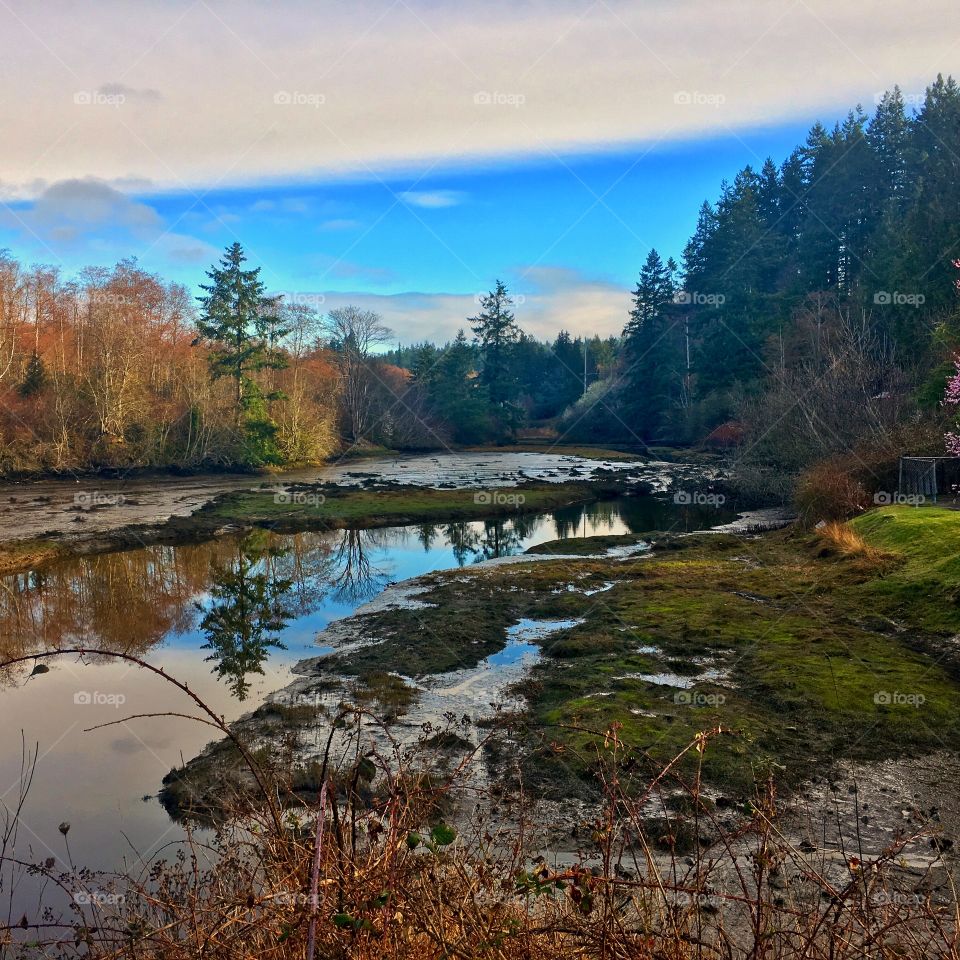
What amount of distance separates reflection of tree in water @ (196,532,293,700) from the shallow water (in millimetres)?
175

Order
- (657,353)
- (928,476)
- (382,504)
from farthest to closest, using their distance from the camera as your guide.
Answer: (657,353) → (382,504) → (928,476)

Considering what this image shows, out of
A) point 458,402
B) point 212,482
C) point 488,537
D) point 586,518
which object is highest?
point 458,402

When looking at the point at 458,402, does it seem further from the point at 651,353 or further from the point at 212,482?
the point at 212,482

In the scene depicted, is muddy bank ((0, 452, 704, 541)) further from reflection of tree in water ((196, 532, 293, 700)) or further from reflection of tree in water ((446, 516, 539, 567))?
reflection of tree in water ((446, 516, 539, 567))

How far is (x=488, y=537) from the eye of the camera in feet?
89.0

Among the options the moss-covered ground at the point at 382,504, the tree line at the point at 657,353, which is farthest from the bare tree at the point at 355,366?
the moss-covered ground at the point at 382,504

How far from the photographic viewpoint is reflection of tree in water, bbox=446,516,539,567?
78.4 feet

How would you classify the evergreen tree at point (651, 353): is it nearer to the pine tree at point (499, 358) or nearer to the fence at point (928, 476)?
the pine tree at point (499, 358)

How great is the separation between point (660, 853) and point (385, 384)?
6379 cm

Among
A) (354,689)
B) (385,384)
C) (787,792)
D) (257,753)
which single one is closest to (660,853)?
(787,792)

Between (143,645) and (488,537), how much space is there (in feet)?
47.3

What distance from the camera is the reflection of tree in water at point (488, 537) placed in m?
23.9

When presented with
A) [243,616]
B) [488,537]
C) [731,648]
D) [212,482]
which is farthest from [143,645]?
[212,482]

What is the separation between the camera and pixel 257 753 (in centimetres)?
875
